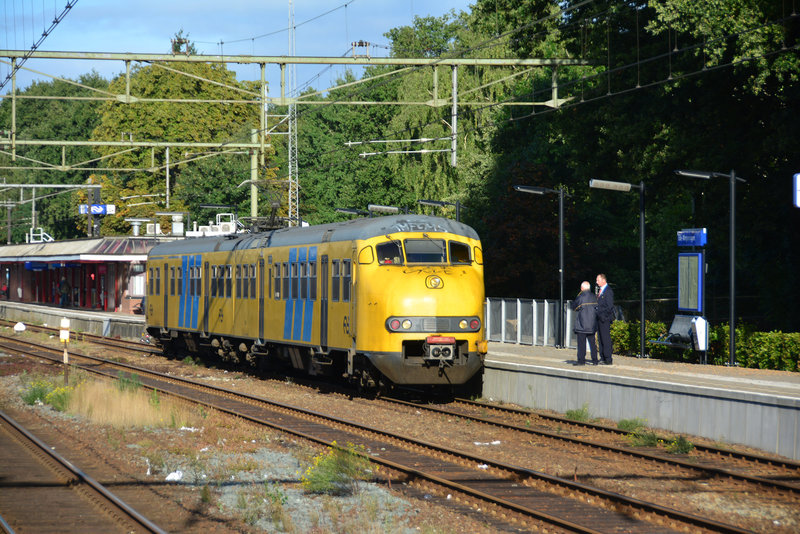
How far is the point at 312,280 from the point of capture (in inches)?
877

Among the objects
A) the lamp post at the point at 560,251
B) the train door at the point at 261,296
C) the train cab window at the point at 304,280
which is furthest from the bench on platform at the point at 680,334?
the train door at the point at 261,296

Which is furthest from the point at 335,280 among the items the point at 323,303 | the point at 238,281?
the point at 238,281

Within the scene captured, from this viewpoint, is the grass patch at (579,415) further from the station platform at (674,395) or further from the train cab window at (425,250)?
the train cab window at (425,250)

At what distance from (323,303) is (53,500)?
10277 millimetres

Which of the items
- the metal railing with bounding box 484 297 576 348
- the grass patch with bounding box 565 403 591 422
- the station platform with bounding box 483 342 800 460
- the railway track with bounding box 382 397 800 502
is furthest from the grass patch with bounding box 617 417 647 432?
the metal railing with bounding box 484 297 576 348

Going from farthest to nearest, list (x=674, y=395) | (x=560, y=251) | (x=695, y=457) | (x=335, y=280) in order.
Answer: (x=560, y=251) < (x=335, y=280) < (x=674, y=395) < (x=695, y=457)

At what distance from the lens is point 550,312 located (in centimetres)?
3075

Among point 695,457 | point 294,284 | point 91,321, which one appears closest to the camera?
point 695,457

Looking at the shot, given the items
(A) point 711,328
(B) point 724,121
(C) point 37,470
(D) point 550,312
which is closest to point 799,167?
(B) point 724,121

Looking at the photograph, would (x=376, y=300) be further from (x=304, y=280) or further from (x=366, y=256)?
(x=304, y=280)

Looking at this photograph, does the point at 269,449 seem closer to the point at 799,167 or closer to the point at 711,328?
the point at 711,328

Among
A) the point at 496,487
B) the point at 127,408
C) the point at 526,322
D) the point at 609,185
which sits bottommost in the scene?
the point at 496,487

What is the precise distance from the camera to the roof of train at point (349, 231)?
2012 centimetres

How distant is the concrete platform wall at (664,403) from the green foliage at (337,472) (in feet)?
17.9
